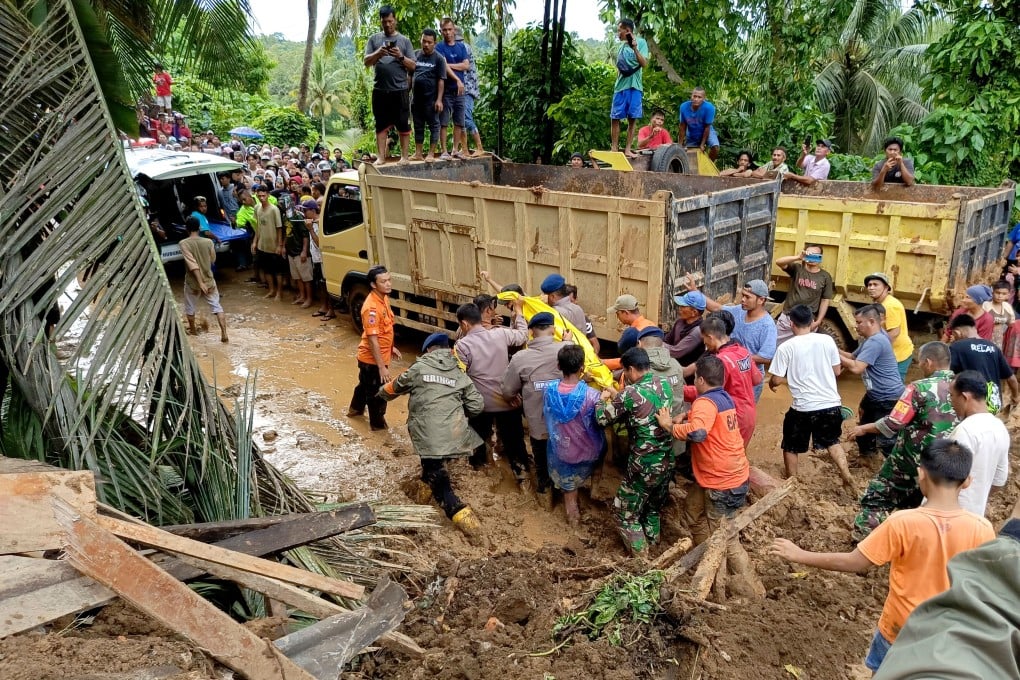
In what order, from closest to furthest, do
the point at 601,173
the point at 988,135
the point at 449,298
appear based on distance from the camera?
the point at 449,298 < the point at 601,173 < the point at 988,135

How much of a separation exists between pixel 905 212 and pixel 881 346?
2.28 m

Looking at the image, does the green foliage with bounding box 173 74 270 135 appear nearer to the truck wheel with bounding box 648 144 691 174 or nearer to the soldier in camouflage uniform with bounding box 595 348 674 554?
the truck wheel with bounding box 648 144 691 174

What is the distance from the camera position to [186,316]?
10102 mm

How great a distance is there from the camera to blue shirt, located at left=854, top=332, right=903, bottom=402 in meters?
5.54

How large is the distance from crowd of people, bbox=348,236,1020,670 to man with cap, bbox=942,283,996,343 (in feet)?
0.05

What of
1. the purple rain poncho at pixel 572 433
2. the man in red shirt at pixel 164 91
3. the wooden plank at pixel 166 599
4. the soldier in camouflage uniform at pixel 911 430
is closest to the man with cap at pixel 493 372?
the purple rain poncho at pixel 572 433

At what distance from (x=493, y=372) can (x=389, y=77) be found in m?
4.48

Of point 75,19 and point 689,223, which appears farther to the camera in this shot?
point 689,223

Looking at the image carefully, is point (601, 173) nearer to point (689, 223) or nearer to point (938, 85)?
point (689, 223)

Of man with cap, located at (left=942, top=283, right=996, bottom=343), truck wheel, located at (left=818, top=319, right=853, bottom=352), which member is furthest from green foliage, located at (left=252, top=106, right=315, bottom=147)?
man with cap, located at (left=942, top=283, right=996, bottom=343)

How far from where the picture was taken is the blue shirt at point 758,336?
5.84 metres

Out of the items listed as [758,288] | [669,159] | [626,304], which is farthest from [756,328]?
[669,159]

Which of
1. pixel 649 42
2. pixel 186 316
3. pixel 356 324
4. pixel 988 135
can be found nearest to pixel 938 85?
pixel 988 135

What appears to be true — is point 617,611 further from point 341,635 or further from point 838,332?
point 838,332
